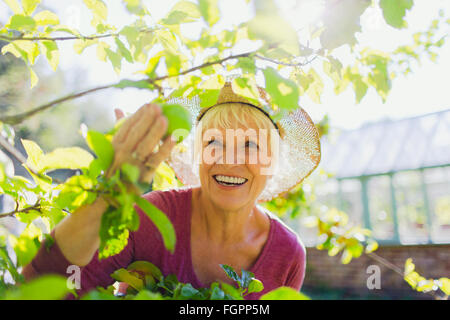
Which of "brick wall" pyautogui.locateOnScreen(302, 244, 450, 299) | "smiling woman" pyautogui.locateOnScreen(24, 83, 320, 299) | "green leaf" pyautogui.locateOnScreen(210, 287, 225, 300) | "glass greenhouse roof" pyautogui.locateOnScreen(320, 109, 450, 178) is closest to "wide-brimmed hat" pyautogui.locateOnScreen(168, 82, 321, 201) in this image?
"smiling woman" pyautogui.locateOnScreen(24, 83, 320, 299)

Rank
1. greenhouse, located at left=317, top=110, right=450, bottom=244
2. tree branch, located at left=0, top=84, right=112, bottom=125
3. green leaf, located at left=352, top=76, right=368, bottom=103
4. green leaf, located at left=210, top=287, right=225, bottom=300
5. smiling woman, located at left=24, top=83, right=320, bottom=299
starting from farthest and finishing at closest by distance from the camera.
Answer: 1. greenhouse, located at left=317, top=110, right=450, bottom=244
2. smiling woman, located at left=24, top=83, right=320, bottom=299
3. green leaf, located at left=352, top=76, right=368, bottom=103
4. green leaf, located at left=210, top=287, right=225, bottom=300
5. tree branch, located at left=0, top=84, right=112, bottom=125

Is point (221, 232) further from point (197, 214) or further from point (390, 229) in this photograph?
point (390, 229)

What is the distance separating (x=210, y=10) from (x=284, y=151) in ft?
3.53

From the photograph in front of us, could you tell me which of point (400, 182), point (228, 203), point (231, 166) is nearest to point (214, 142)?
point (231, 166)

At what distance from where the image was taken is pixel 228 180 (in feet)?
4.05

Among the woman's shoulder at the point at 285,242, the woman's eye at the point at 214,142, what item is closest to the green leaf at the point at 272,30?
the woman's eye at the point at 214,142

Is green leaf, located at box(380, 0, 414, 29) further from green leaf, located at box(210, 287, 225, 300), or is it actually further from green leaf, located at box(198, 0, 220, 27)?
green leaf, located at box(210, 287, 225, 300)

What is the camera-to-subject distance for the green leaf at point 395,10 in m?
0.57

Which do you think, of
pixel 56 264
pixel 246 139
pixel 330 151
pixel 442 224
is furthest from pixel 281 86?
pixel 330 151

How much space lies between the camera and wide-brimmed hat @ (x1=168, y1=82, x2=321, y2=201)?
4.23ft

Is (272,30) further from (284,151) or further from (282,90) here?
(284,151)

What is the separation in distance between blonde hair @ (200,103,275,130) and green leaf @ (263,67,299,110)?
2.20ft

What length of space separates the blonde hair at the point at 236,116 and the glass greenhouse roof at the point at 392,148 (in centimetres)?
609

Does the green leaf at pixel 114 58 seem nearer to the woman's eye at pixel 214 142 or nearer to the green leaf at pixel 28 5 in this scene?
the green leaf at pixel 28 5
